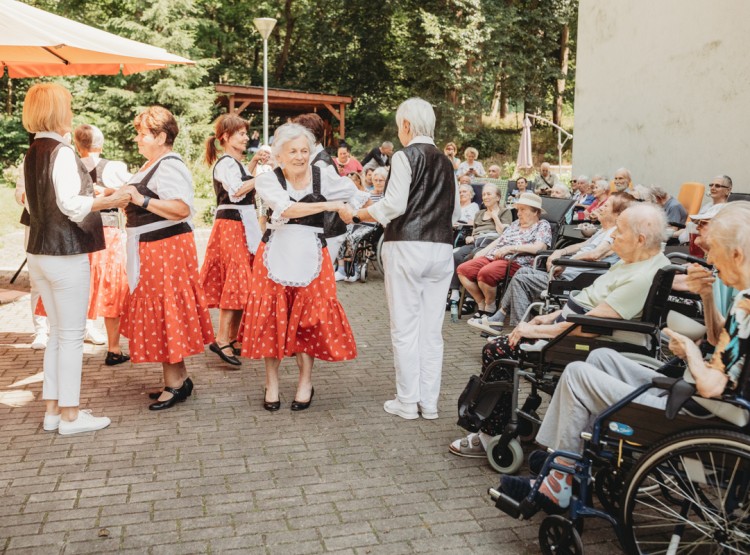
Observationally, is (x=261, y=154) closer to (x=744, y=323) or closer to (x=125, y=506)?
(x=125, y=506)

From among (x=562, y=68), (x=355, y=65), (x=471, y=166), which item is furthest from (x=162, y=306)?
(x=562, y=68)

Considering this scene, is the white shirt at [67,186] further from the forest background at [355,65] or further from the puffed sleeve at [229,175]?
the forest background at [355,65]

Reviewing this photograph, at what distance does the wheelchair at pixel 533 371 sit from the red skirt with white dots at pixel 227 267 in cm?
246

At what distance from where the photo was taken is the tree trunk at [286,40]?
33.6 m

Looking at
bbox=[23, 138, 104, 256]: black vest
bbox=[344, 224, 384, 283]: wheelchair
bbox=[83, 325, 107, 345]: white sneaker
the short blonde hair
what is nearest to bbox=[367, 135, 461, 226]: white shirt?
bbox=[23, 138, 104, 256]: black vest

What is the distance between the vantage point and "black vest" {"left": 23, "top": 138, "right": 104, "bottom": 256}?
401 cm

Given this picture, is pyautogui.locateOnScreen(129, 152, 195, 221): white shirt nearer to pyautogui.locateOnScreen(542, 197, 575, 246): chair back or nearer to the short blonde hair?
the short blonde hair

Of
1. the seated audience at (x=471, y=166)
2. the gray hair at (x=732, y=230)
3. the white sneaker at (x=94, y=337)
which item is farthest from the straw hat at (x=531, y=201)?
the seated audience at (x=471, y=166)

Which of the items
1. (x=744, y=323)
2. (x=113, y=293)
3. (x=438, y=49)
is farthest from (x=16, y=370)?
(x=438, y=49)

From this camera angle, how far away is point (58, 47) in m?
4.36

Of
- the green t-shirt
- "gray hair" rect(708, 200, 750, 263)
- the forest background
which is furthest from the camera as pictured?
the forest background

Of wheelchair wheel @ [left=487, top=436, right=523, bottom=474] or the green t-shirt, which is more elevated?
the green t-shirt

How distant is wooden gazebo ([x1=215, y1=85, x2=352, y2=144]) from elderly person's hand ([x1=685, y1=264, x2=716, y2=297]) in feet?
67.3

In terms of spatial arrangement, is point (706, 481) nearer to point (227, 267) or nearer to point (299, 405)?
point (299, 405)
